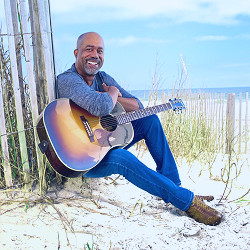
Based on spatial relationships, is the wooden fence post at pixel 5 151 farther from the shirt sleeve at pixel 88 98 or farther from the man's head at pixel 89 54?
the man's head at pixel 89 54

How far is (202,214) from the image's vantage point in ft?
7.97

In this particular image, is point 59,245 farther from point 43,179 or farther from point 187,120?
point 187,120

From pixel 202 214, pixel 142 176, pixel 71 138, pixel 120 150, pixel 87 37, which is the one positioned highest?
pixel 87 37

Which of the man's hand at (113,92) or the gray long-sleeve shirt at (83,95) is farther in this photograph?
the man's hand at (113,92)

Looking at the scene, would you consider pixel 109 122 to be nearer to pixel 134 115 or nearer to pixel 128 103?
pixel 134 115

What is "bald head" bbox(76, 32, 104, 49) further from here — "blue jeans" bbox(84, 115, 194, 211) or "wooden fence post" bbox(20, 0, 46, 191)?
"blue jeans" bbox(84, 115, 194, 211)

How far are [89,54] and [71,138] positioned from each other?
0.79m

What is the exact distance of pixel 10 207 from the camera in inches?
94.7

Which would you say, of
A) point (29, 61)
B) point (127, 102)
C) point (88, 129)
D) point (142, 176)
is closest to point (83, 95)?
point (88, 129)

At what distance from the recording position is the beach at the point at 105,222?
207cm

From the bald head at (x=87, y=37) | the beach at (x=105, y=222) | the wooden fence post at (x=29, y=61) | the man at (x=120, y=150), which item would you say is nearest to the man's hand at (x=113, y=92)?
the man at (x=120, y=150)

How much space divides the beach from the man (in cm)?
16

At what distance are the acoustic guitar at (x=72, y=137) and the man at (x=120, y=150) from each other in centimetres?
9

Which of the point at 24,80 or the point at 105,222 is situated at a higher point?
the point at 24,80
